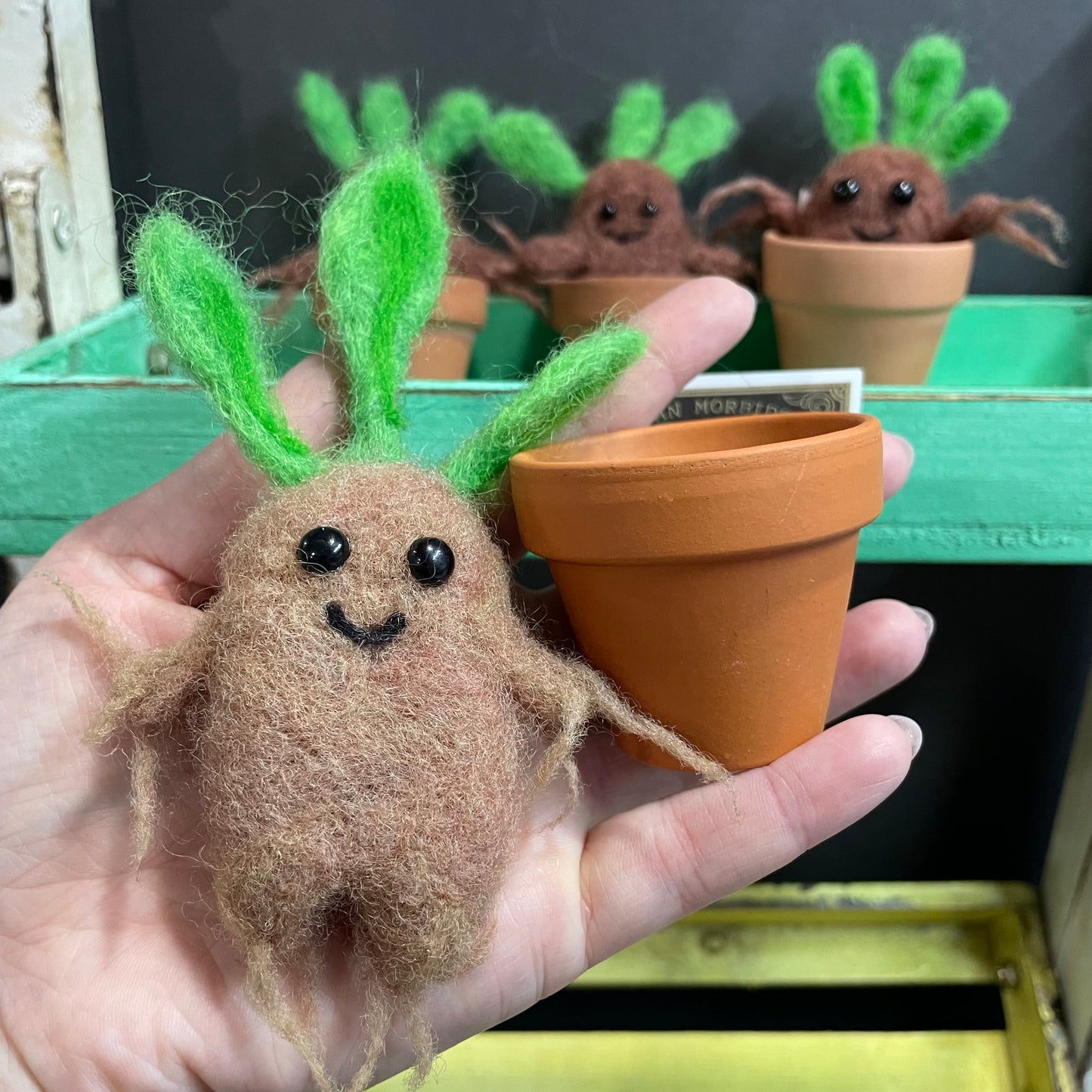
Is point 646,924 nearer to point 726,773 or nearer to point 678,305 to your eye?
point 726,773

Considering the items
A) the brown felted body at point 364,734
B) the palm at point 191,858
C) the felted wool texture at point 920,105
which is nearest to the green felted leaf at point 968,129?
the felted wool texture at point 920,105

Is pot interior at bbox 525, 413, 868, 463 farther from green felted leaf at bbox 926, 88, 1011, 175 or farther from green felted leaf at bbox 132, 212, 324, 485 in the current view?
green felted leaf at bbox 926, 88, 1011, 175

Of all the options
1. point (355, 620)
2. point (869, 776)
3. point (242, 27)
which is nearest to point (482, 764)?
point (355, 620)

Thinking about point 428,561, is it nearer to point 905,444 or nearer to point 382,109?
point 905,444

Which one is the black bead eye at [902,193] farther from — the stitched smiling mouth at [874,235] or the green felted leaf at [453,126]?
the green felted leaf at [453,126]

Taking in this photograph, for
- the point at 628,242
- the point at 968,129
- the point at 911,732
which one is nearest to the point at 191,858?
the point at 911,732

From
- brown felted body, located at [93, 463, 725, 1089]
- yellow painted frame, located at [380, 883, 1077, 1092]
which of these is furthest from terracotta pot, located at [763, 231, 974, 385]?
yellow painted frame, located at [380, 883, 1077, 1092]
